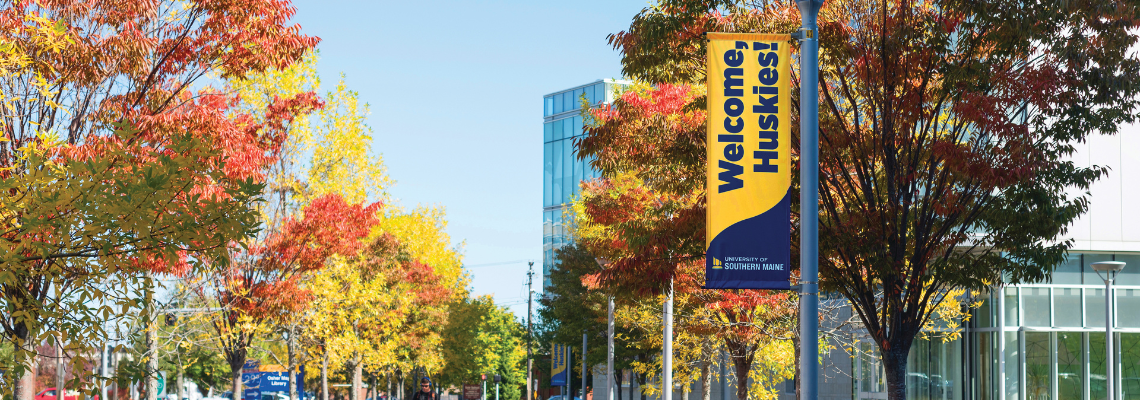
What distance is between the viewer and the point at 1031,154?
1108 centimetres

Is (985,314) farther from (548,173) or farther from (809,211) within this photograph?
(548,173)

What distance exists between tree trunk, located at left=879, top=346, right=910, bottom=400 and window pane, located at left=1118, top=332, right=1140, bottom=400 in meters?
16.7

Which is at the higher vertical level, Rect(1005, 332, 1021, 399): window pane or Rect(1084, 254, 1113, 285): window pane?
Rect(1084, 254, 1113, 285): window pane

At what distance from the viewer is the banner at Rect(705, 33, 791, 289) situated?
9547 millimetres

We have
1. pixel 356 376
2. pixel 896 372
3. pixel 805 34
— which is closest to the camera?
pixel 805 34

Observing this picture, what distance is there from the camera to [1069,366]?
26.0 m

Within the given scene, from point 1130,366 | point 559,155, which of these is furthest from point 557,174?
point 1130,366

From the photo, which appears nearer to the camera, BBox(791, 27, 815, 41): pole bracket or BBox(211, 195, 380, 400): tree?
BBox(791, 27, 815, 41): pole bracket

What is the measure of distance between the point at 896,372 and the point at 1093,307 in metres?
16.8

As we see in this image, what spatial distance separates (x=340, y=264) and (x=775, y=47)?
653 inches

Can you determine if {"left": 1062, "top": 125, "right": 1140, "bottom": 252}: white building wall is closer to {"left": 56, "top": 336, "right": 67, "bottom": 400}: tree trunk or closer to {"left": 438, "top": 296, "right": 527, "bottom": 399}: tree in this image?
{"left": 56, "top": 336, "right": 67, "bottom": 400}: tree trunk

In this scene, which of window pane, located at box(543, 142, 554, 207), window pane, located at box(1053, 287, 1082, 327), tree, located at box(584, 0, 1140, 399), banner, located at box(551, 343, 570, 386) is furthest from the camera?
window pane, located at box(543, 142, 554, 207)

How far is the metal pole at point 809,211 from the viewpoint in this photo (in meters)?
9.26

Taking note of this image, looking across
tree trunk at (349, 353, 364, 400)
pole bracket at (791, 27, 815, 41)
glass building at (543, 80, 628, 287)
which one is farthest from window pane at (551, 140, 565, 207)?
pole bracket at (791, 27, 815, 41)
